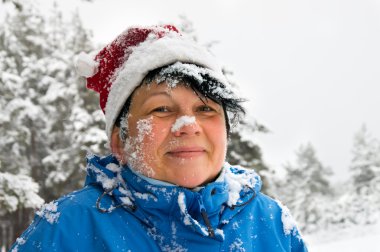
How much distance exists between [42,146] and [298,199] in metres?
18.0

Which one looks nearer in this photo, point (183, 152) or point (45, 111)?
point (183, 152)

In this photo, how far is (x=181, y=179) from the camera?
6.35ft

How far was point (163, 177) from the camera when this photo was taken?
6.40 ft

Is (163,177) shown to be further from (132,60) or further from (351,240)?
(351,240)

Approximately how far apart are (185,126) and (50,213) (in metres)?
0.70

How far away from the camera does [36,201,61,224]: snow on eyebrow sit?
179 cm

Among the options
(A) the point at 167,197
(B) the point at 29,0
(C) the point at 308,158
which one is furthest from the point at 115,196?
(C) the point at 308,158

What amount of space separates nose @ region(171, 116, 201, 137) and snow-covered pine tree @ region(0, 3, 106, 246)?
13835 mm

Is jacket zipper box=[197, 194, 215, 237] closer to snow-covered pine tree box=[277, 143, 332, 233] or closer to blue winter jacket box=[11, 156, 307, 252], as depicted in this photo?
blue winter jacket box=[11, 156, 307, 252]

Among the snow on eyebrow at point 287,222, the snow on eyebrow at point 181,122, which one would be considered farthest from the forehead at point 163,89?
the snow on eyebrow at point 287,222

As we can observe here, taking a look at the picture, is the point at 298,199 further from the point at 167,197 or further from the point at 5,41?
the point at 167,197

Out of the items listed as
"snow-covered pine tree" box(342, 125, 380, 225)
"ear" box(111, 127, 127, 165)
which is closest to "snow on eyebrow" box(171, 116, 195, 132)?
"ear" box(111, 127, 127, 165)

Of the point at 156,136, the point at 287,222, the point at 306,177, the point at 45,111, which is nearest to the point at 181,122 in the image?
the point at 156,136

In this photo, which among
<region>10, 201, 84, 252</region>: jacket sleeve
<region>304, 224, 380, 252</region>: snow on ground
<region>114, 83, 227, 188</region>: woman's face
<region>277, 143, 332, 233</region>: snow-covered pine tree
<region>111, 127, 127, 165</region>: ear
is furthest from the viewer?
<region>277, 143, 332, 233</region>: snow-covered pine tree
